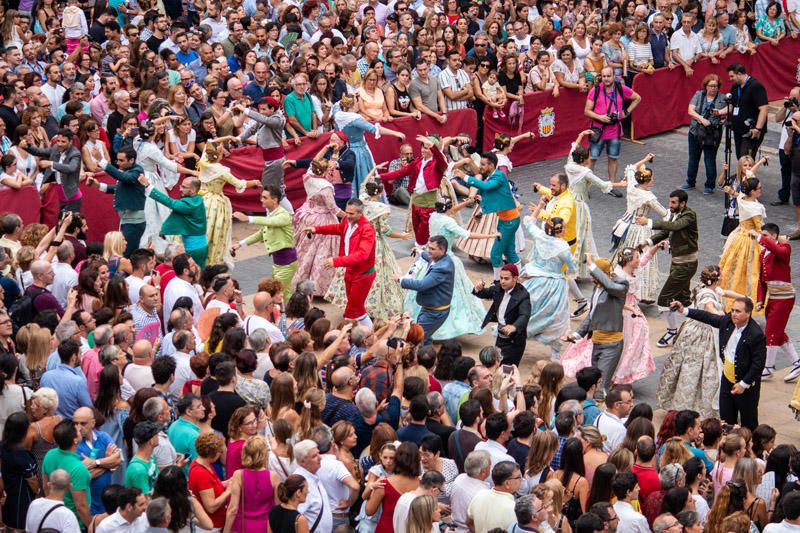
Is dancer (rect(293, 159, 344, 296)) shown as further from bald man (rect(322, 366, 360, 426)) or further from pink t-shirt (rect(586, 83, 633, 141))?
pink t-shirt (rect(586, 83, 633, 141))

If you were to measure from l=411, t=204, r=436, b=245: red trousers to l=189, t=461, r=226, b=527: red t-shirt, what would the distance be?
7.77m

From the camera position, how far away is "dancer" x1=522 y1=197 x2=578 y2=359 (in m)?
14.2

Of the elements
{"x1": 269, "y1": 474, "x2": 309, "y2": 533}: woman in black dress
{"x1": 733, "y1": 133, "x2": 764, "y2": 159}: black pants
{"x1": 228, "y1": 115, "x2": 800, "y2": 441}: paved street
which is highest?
{"x1": 269, "y1": 474, "x2": 309, "y2": 533}: woman in black dress

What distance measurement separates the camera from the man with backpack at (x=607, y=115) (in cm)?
1992

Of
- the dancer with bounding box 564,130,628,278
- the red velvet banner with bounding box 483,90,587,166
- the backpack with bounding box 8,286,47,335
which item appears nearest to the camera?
the backpack with bounding box 8,286,47,335

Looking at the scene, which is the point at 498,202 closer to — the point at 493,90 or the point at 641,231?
the point at 641,231

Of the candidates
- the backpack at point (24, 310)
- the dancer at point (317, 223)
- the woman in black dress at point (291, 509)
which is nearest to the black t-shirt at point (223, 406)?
the woman in black dress at point (291, 509)

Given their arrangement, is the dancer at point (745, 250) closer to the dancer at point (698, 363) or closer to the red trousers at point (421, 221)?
the dancer at point (698, 363)

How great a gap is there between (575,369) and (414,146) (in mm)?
6650

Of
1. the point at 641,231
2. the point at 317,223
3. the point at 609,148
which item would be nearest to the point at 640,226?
the point at 641,231

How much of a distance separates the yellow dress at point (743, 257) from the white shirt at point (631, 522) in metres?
6.36

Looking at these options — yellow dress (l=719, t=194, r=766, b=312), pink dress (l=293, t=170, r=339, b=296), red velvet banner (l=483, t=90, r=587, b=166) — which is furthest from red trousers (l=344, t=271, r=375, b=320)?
red velvet banner (l=483, t=90, r=587, b=166)

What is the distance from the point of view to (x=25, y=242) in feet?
44.9

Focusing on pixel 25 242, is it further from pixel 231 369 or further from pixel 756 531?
pixel 756 531
